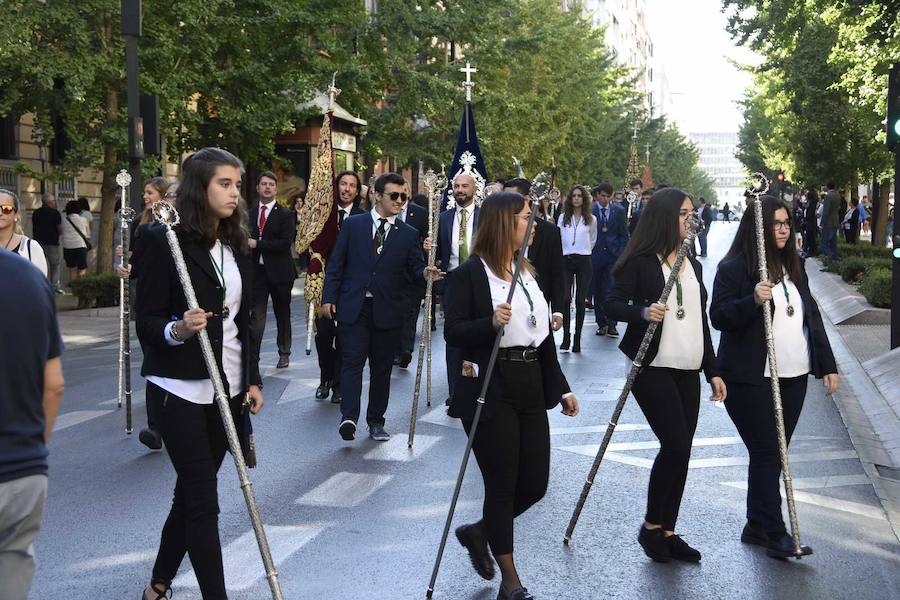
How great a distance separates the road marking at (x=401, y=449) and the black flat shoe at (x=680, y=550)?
274 centimetres

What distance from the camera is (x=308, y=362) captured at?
14.1m

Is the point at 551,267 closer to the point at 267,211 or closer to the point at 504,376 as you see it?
the point at 504,376

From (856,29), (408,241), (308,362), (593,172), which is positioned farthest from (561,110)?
(408,241)

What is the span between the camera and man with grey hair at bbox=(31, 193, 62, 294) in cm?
2325

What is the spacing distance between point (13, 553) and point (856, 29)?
1754cm

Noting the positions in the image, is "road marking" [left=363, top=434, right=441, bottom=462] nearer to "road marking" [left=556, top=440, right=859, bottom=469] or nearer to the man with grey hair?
"road marking" [left=556, top=440, right=859, bottom=469]

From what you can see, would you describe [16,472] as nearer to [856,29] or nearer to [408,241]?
[408,241]

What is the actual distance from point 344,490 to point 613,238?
10.3m

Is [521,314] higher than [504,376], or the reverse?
[521,314]

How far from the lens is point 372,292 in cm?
920

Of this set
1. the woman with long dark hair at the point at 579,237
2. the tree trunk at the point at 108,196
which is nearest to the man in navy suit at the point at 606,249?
the woman with long dark hair at the point at 579,237

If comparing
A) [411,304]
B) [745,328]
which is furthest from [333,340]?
[745,328]

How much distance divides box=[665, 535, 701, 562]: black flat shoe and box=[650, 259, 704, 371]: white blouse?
0.81 metres

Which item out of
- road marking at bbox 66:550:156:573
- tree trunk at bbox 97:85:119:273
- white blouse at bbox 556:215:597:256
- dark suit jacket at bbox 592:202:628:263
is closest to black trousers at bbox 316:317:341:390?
road marking at bbox 66:550:156:573
